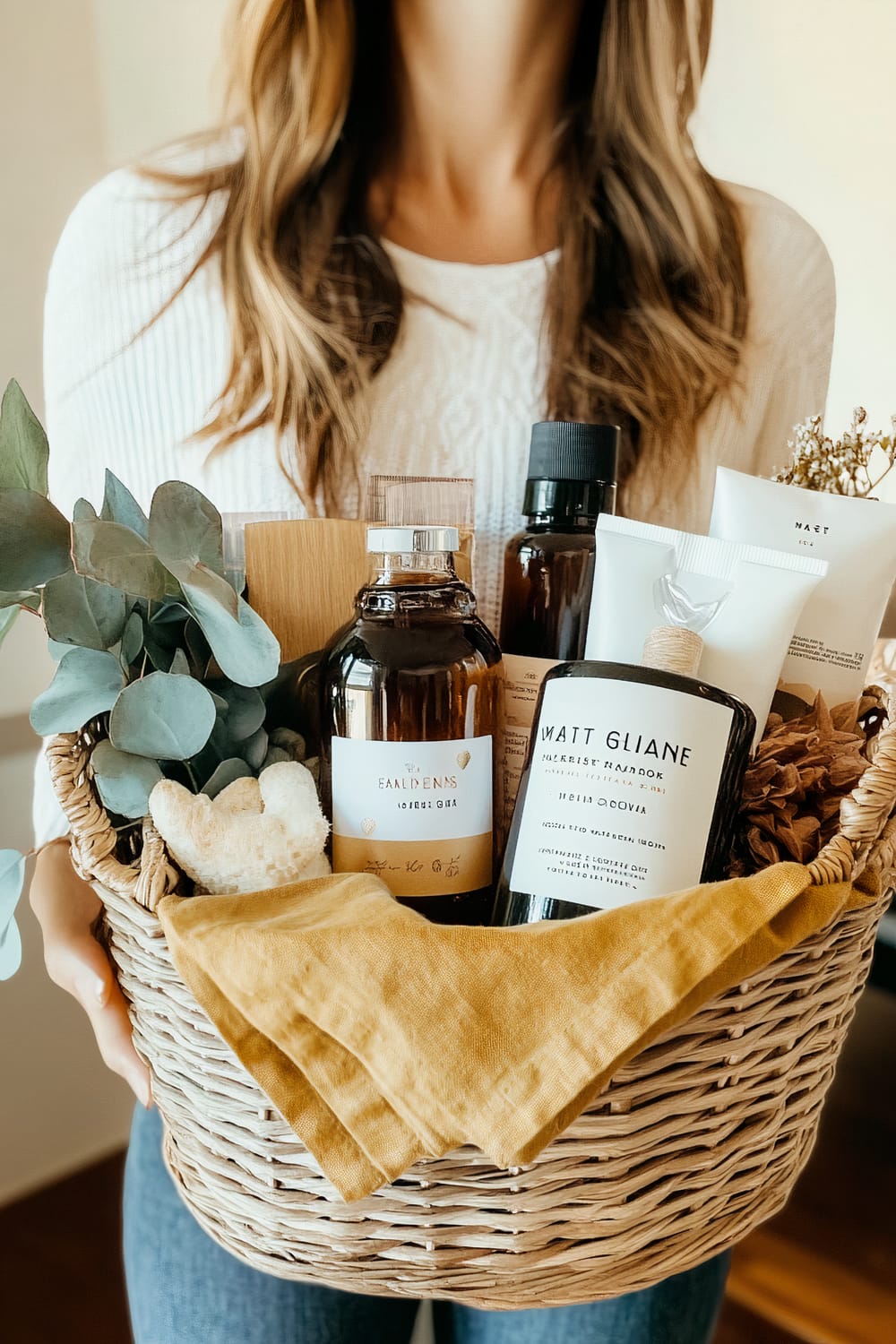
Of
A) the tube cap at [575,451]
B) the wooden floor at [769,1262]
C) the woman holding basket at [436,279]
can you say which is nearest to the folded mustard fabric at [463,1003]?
the tube cap at [575,451]

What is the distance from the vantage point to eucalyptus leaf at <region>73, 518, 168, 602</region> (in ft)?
1.21

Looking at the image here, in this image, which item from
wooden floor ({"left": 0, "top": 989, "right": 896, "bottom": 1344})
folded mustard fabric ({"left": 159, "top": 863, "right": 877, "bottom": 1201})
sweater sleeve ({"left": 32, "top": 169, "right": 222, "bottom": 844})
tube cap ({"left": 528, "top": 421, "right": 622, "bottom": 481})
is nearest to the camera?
folded mustard fabric ({"left": 159, "top": 863, "right": 877, "bottom": 1201})

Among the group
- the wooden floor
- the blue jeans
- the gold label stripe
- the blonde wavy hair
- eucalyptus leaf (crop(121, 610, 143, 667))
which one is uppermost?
the blonde wavy hair

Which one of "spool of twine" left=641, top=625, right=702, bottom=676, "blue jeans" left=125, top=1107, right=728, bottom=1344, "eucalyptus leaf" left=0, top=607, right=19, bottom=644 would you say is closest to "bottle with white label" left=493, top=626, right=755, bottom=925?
"spool of twine" left=641, top=625, right=702, bottom=676

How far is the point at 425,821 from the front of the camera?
0.42m

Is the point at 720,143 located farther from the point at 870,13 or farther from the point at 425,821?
the point at 425,821

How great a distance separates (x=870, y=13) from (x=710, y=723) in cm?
64

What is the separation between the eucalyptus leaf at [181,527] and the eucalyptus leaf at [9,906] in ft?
0.47

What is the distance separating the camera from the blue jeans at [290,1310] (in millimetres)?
574

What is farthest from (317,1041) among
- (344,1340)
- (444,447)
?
(444,447)

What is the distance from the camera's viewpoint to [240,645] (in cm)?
39

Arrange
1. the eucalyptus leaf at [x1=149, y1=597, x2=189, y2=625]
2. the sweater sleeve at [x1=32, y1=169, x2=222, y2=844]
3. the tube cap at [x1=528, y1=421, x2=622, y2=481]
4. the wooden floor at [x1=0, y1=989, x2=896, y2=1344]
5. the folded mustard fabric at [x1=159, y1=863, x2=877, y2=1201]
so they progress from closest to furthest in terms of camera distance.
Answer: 1. the folded mustard fabric at [x1=159, y1=863, x2=877, y2=1201]
2. the eucalyptus leaf at [x1=149, y1=597, x2=189, y2=625]
3. the tube cap at [x1=528, y1=421, x2=622, y2=481]
4. the sweater sleeve at [x1=32, y1=169, x2=222, y2=844]
5. the wooden floor at [x1=0, y1=989, x2=896, y2=1344]

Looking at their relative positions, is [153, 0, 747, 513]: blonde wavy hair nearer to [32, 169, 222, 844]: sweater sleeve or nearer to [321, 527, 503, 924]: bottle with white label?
[32, 169, 222, 844]: sweater sleeve

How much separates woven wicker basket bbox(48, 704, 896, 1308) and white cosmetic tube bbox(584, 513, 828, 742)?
9 cm
